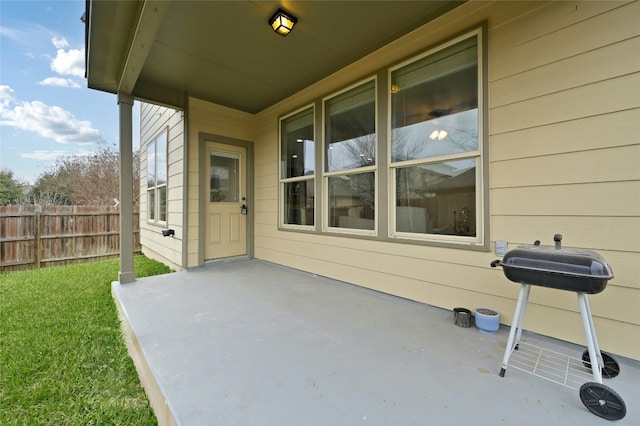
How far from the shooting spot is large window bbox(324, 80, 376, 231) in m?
3.06

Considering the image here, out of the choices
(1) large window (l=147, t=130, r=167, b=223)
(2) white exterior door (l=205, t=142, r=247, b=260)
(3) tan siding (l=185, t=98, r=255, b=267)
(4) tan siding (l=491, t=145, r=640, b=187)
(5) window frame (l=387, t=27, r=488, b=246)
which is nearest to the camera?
(4) tan siding (l=491, t=145, r=640, b=187)

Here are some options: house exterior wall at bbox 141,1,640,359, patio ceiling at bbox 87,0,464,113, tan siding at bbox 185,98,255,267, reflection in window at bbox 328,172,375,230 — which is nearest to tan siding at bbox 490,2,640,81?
house exterior wall at bbox 141,1,640,359

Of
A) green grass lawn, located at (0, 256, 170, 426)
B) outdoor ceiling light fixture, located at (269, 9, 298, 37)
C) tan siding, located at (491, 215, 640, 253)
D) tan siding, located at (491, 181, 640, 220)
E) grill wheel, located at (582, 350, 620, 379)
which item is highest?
outdoor ceiling light fixture, located at (269, 9, 298, 37)

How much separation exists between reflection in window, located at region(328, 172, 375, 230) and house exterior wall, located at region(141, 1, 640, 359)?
0.50 metres

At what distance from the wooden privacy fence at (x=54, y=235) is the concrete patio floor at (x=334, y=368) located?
4952mm

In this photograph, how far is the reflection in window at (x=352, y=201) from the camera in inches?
121

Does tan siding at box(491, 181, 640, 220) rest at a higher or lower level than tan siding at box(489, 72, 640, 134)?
lower

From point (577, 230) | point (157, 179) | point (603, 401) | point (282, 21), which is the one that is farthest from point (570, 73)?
point (157, 179)

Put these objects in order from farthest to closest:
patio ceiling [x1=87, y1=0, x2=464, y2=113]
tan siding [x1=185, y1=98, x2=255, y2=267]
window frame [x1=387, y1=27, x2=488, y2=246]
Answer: tan siding [x1=185, y1=98, x2=255, y2=267], patio ceiling [x1=87, y1=0, x2=464, y2=113], window frame [x1=387, y1=27, x2=488, y2=246]

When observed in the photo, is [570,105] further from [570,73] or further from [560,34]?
[560,34]

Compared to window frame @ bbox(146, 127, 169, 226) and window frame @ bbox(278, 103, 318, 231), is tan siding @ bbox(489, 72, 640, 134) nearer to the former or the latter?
window frame @ bbox(278, 103, 318, 231)

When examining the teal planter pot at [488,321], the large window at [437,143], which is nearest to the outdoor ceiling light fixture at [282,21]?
the large window at [437,143]

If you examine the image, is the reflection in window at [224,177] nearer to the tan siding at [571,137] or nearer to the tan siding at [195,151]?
the tan siding at [195,151]

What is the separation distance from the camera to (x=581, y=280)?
1.23 m
